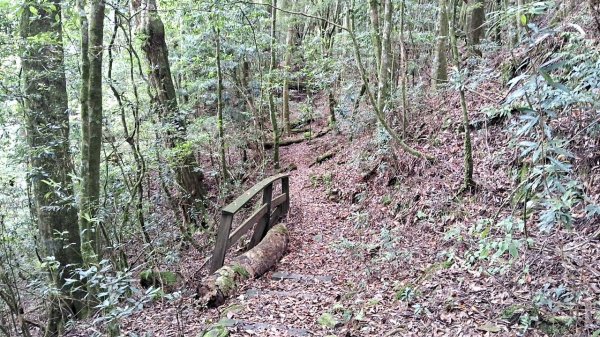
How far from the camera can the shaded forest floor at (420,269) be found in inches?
138

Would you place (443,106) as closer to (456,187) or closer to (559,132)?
(456,187)

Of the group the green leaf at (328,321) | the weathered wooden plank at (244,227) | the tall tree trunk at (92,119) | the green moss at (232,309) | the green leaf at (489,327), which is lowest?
the green moss at (232,309)

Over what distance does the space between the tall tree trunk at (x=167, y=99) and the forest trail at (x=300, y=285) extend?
9.14ft

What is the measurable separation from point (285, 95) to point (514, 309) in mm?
13267

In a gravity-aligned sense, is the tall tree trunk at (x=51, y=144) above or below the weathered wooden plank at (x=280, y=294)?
above

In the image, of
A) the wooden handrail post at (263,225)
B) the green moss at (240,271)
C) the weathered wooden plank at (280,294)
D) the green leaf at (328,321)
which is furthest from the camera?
the wooden handrail post at (263,225)

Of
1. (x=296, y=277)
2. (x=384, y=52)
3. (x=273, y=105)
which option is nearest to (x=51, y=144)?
(x=296, y=277)

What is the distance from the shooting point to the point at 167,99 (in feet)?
31.7

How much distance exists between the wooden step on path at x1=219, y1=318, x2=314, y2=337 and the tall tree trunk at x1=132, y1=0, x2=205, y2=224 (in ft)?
16.4

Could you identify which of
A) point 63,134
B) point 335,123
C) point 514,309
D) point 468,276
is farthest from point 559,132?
point 335,123

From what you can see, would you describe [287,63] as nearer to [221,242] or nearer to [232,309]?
[221,242]

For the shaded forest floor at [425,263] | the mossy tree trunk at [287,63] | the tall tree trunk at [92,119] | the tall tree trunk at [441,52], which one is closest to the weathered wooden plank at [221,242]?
the shaded forest floor at [425,263]

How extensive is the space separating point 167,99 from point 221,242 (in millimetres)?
5359

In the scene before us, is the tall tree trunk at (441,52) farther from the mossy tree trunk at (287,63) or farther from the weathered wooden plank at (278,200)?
the mossy tree trunk at (287,63)
